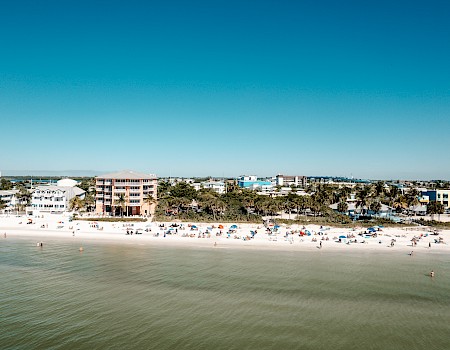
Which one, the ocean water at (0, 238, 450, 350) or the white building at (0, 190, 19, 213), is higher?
the white building at (0, 190, 19, 213)

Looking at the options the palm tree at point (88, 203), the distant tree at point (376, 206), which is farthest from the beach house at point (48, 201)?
the distant tree at point (376, 206)

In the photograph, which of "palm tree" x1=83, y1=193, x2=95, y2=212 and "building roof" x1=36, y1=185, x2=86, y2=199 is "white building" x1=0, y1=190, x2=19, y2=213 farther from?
"palm tree" x1=83, y1=193, x2=95, y2=212

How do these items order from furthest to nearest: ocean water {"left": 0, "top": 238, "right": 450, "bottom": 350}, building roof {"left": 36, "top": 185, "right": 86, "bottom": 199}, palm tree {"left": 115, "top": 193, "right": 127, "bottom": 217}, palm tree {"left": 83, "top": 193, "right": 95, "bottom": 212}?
1. building roof {"left": 36, "top": 185, "right": 86, "bottom": 199}
2. palm tree {"left": 83, "top": 193, "right": 95, "bottom": 212}
3. palm tree {"left": 115, "top": 193, "right": 127, "bottom": 217}
4. ocean water {"left": 0, "top": 238, "right": 450, "bottom": 350}

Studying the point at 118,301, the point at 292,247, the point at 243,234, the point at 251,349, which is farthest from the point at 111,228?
the point at 251,349

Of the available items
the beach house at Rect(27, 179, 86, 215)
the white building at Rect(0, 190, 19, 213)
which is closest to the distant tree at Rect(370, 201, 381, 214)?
the beach house at Rect(27, 179, 86, 215)

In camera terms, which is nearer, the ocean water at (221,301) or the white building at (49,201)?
the ocean water at (221,301)

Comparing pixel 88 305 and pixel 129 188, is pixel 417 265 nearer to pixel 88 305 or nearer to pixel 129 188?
pixel 88 305

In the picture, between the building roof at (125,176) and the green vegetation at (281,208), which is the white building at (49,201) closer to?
the building roof at (125,176)
